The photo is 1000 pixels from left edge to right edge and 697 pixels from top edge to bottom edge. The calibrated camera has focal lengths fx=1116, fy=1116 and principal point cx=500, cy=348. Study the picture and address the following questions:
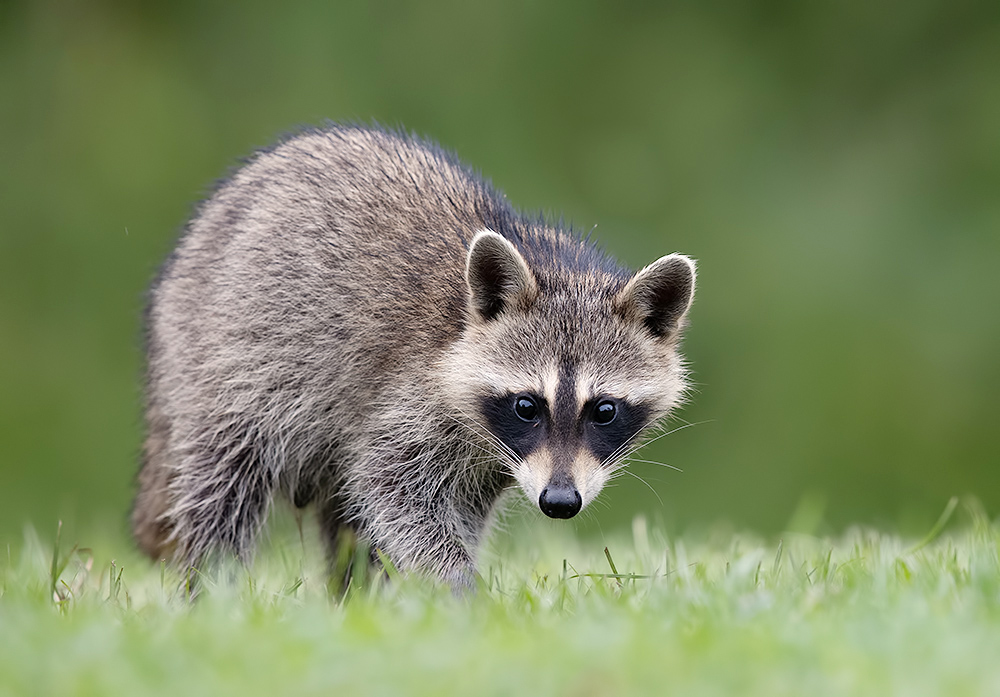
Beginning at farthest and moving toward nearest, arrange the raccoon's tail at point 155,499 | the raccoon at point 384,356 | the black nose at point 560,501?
the raccoon's tail at point 155,499 < the raccoon at point 384,356 < the black nose at point 560,501

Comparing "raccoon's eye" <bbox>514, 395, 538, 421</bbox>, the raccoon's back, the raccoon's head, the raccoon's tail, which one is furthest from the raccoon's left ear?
the raccoon's tail

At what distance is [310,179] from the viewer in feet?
16.6

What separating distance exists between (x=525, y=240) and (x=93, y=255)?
643cm

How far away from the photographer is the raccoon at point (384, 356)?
4.52m

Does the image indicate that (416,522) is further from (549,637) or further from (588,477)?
(549,637)

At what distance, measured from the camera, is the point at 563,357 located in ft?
14.6

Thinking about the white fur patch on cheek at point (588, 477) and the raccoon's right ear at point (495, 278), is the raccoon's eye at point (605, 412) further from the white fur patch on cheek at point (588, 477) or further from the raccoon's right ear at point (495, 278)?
the raccoon's right ear at point (495, 278)

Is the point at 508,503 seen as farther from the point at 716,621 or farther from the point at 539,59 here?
the point at 539,59

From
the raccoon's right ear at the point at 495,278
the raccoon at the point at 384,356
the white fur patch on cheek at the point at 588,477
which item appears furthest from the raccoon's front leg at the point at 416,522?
the raccoon's right ear at the point at 495,278

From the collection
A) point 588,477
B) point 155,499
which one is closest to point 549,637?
point 588,477

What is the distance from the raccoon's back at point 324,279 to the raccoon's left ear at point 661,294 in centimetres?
72

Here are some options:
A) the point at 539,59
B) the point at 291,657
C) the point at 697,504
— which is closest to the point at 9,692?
the point at 291,657

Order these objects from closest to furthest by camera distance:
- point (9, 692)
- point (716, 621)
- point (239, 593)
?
point (9, 692)
point (716, 621)
point (239, 593)

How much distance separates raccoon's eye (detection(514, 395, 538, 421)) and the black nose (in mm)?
399
